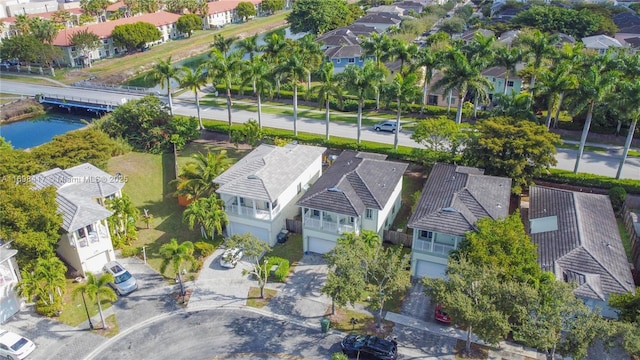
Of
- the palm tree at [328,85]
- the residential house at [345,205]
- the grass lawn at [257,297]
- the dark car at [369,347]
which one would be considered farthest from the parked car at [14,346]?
the palm tree at [328,85]

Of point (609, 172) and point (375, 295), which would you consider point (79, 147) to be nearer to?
point (375, 295)

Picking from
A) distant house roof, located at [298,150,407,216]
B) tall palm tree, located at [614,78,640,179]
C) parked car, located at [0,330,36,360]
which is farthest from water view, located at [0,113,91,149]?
tall palm tree, located at [614,78,640,179]

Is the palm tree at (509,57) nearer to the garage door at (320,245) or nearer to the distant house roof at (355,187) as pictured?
the distant house roof at (355,187)

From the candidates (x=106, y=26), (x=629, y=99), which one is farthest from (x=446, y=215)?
(x=106, y=26)

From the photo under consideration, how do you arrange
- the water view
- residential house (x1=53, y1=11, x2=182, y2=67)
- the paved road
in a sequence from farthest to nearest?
1. residential house (x1=53, y1=11, x2=182, y2=67)
2. the water view
3. the paved road

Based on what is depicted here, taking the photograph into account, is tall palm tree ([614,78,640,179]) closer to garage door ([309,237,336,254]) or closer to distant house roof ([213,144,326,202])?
distant house roof ([213,144,326,202])

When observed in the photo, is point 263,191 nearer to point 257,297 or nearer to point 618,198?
point 257,297
